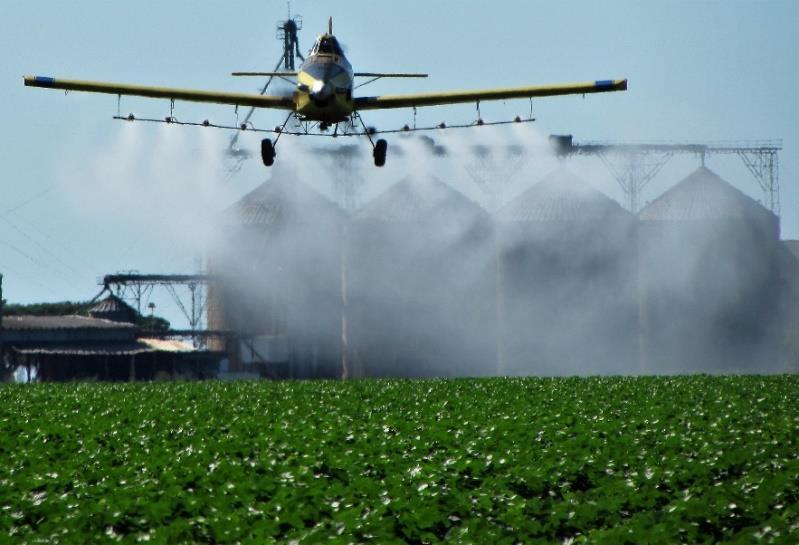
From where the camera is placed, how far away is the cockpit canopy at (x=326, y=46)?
38.6 metres

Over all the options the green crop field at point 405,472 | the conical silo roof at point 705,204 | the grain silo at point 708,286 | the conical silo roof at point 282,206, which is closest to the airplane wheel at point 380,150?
the green crop field at point 405,472

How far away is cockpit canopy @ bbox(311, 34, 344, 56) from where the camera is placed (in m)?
38.6

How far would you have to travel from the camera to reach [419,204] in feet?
343

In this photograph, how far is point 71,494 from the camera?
872 inches

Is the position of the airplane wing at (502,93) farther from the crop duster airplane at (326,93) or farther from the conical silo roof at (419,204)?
the conical silo roof at (419,204)

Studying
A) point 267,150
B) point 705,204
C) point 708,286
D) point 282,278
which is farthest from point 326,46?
point 705,204

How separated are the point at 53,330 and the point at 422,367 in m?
32.6

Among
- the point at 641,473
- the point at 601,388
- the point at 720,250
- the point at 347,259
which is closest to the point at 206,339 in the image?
the point at 347,259

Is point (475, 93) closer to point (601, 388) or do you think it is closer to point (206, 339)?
point (601, 388)

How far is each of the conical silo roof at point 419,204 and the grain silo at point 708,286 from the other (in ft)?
52.1

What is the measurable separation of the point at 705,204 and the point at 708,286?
7777 millimetres

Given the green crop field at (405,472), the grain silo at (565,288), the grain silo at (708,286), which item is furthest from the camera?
the grain silo at (708,286)

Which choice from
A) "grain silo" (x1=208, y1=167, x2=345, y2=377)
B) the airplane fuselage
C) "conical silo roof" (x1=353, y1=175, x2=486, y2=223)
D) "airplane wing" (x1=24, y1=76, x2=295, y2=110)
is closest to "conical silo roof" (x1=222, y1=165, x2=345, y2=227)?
"grain silo" (x1=208, y1=167, x2=345, y2=377)

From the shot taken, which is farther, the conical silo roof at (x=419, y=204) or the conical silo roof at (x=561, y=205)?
the conical silo roof at (x=561, y=205)
